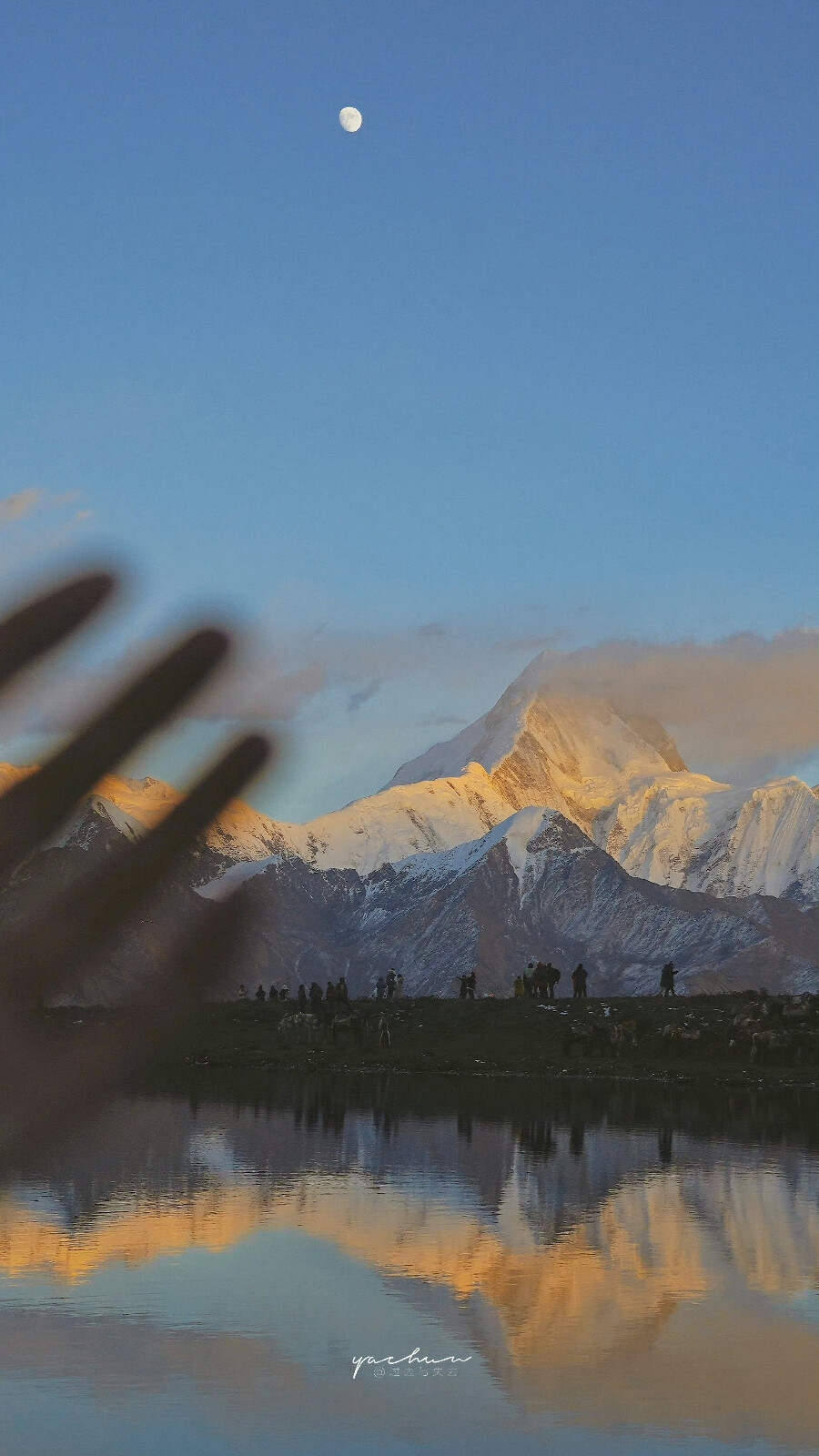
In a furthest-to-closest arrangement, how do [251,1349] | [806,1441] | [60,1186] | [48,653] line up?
[60,1186], [48,653], [251,1349], [806,1441]

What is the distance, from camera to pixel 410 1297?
2455 cm

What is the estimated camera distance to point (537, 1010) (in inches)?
3319

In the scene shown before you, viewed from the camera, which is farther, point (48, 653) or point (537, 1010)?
point (537, 1010)

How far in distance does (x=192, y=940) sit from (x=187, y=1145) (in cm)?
627

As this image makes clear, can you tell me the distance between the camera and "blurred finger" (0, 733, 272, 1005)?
1334 inches

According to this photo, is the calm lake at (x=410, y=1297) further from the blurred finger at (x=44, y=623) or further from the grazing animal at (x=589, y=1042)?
the grazing animal at (x=589, y=1042)

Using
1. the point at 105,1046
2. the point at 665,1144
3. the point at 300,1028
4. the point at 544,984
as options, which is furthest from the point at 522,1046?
the point at 665,1144

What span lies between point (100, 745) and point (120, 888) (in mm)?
3734

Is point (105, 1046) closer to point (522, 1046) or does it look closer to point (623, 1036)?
point (522, 1046)

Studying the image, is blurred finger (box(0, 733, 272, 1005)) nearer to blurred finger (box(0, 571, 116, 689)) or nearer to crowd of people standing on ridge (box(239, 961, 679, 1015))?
blurred finger (box(0, 571, 116, 689))

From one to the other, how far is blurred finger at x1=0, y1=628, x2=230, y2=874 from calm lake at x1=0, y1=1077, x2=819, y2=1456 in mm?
6974

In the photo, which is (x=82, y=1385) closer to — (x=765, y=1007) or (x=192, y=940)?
(x=192, y=940)

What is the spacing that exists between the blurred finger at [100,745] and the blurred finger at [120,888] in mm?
1646

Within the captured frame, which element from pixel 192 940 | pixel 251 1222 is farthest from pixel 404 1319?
pixel 192 940
